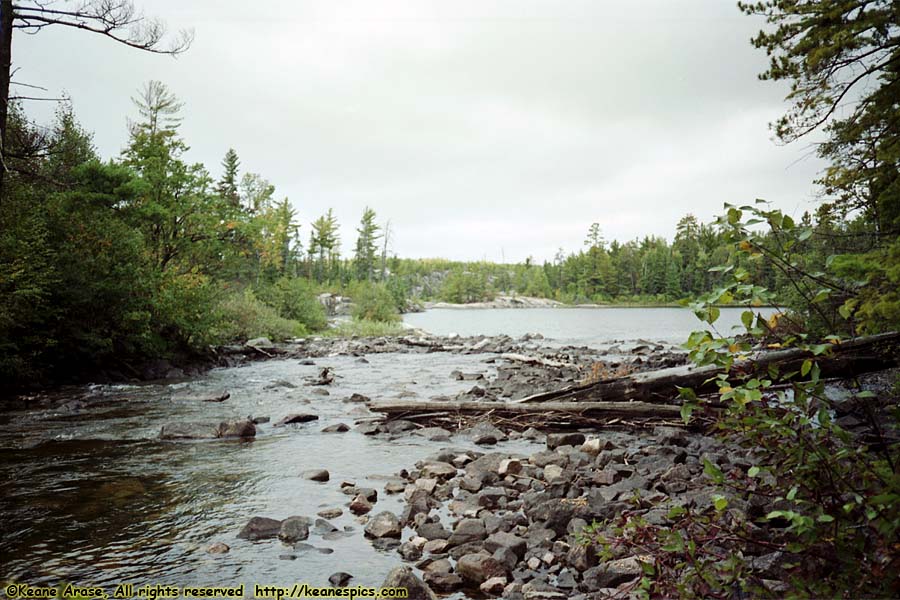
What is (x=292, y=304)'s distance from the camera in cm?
4250

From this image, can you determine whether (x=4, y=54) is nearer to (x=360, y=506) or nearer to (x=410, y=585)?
(x=360, y=506)

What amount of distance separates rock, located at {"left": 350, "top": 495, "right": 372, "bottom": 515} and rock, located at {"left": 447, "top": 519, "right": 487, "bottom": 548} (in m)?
1.35

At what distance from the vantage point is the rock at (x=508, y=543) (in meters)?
4.60

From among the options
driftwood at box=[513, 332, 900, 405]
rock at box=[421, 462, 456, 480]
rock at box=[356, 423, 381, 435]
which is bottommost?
rock at box=[356, 423, 381, 435]

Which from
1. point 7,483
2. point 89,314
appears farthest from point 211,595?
point 89,314

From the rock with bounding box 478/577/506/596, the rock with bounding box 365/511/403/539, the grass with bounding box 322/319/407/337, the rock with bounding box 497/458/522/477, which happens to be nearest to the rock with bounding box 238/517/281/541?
the rock with bounding box 365/511/403/539

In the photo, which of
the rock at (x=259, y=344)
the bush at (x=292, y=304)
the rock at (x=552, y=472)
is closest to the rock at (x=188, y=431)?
the rock at (x=552, y=472)

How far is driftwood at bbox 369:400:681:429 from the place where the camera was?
9.52 metres

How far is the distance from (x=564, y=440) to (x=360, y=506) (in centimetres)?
370

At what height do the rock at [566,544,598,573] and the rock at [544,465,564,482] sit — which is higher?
the rock at [566,544,598,573]

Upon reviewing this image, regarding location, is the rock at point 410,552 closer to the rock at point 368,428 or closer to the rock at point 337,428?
the rock at point 368,428

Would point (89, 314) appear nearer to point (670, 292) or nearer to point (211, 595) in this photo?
point (211, 595)

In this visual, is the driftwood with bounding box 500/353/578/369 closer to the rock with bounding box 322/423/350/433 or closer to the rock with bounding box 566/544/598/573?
the rock with bounding box 322/423/350/433

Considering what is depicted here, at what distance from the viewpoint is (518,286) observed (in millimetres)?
158875
